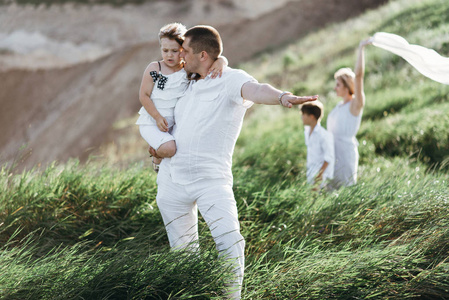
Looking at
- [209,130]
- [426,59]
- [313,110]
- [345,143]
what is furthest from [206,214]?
[345,143]

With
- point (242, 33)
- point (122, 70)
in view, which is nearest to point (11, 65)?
point (122, 70)

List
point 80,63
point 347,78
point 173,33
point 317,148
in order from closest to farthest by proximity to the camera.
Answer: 1. point 173,33
2. point 317,148
3. point 347,78
4. point 80,63

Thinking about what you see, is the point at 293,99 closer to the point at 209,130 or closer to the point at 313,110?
the point at 209,130

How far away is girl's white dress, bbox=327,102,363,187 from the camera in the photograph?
5637 mm

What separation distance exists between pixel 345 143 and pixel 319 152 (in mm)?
433

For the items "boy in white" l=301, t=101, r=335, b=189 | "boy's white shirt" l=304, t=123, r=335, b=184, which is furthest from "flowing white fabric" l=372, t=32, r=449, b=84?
"boy's white shirt" l=304, t=123, r=335, b=184

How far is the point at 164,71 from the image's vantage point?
3.62 meters

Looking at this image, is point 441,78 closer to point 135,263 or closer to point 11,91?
point 135,263

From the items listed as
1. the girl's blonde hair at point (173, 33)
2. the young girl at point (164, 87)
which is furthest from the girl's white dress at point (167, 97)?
the girl's blonde hair at point (173, 33)

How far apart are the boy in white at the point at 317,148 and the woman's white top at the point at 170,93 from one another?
210cm

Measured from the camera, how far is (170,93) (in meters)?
3.55

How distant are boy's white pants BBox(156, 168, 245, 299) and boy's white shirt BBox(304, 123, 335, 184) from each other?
2.11 meters

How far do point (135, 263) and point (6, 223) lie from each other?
63.1 inches

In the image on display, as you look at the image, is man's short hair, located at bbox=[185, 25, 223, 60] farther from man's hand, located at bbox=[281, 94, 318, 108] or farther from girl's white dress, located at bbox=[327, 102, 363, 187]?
girl's white dress, located at bbox=[327, 102, 363, 187]
